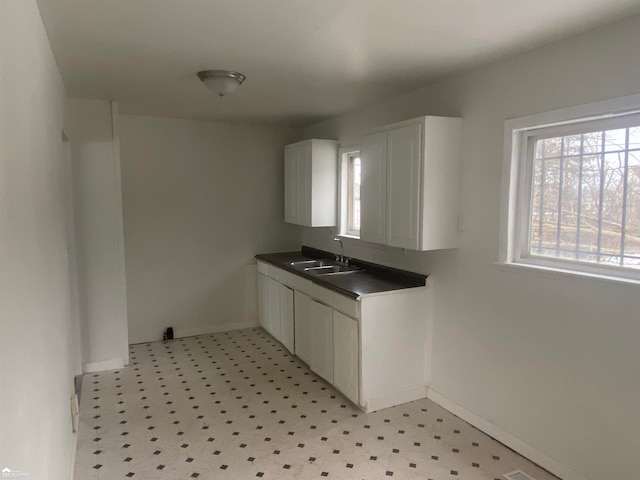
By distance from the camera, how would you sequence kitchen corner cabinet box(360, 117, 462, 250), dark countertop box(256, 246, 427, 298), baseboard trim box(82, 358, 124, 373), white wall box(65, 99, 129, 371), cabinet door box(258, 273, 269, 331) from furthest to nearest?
cabinet door box(258, 273, 269, 331), baseboard trim box(82, 358, 124, 373), white wall box(65, 99, 129, 371), dark countertop box(256, 246, 427, 298), kitchen corner cabinet box(360, 117, 462, 250)

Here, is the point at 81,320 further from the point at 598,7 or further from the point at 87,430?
the point at 598,7

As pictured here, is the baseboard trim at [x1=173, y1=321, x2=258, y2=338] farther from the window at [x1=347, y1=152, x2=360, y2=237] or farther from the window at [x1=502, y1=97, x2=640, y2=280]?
the window at [x1=502, y1=97, x2=640, y2=280]

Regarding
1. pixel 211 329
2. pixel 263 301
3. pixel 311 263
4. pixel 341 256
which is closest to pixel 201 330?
pixel 211 329

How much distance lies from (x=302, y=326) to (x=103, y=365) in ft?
6.30

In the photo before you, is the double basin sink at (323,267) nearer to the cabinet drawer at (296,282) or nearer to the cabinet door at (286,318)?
the cabinet drawer at (296,282)

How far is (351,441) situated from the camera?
2.88 m

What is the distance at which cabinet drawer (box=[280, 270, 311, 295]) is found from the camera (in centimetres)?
398

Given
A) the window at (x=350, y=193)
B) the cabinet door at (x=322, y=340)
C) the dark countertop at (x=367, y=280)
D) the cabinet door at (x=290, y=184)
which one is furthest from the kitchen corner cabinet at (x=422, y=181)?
the cabinet door at (x=290, y=184)

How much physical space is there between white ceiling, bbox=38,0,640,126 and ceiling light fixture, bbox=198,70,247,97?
0.08 m

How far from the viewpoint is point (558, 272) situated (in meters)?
2.44

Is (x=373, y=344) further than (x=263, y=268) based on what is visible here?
No

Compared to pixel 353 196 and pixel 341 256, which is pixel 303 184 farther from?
pixel 341 256

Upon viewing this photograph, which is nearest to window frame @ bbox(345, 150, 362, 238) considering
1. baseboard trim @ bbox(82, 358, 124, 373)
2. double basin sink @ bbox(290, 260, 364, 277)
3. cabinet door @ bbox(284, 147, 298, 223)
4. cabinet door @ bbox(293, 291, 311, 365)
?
double basin sink @ bbox(290, 260, 364, 277)

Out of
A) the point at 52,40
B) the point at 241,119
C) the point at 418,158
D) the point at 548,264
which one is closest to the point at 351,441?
the point at 548,264
